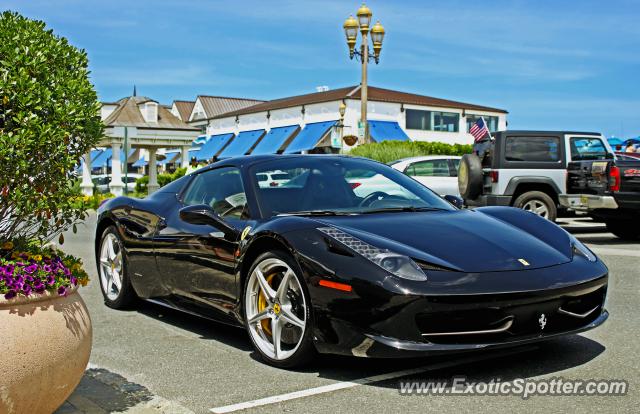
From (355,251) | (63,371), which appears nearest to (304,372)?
(355,251)

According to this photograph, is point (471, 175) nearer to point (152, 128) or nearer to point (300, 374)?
point (300, 374)

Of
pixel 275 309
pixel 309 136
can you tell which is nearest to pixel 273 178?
pixel 275 309

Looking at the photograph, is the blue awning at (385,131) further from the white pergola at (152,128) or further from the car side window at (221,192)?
the car side window at (221,192)

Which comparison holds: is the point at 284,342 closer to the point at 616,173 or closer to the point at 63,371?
the point at 63,371

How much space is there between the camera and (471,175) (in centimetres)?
1517

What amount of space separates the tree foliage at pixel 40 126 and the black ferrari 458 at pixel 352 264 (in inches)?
54.9

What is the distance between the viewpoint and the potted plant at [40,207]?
3.37 m

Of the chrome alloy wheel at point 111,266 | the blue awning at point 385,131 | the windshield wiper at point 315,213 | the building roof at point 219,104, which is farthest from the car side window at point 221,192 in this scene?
the building roof at point 219,104

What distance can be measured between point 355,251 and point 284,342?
80 centimetres

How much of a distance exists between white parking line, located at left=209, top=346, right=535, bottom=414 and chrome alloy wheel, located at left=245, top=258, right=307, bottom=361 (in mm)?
392

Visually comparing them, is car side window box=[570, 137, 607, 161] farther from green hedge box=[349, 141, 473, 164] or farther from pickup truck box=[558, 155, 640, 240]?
green hedge box=[349, 141, 473, 164]

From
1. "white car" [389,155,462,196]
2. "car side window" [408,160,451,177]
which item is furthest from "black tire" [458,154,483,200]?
"car side window" [408,160,451,177]

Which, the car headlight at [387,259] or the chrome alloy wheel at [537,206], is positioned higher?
the car headlight at [387,259]

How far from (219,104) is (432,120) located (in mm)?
24467
